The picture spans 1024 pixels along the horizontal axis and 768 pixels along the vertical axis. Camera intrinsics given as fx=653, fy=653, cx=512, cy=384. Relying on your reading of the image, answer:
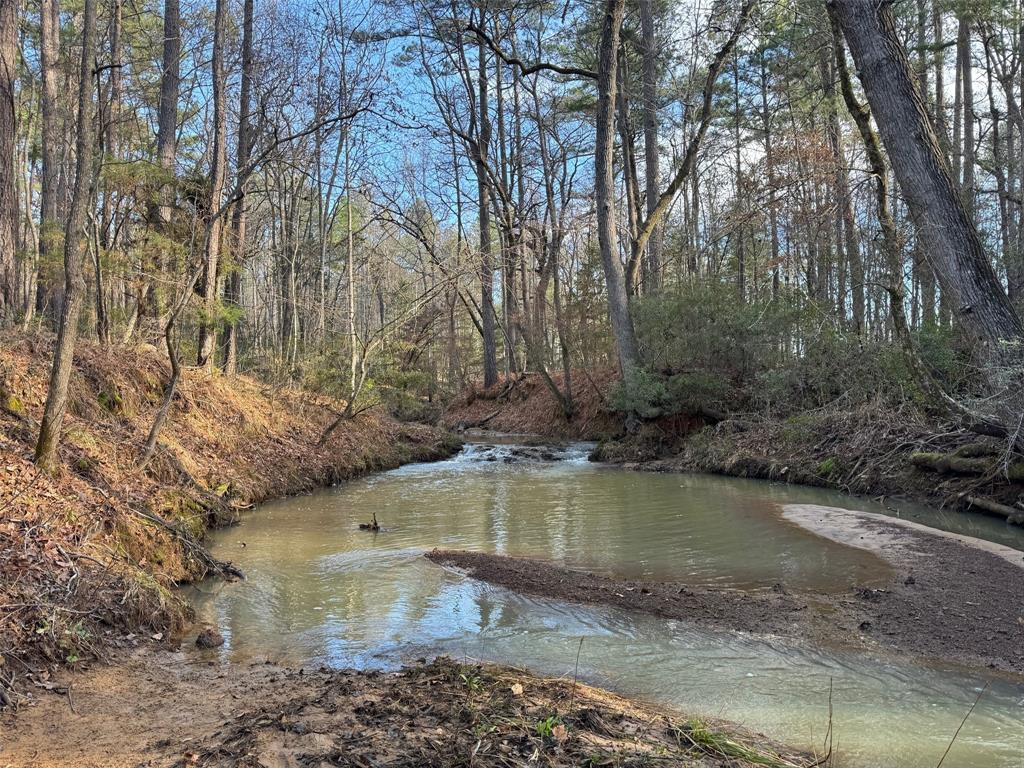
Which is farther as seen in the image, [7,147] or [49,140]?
[49,140]

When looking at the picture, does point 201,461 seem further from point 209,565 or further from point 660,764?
point 660,764

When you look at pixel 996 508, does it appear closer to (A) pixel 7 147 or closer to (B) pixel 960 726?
(B) pixel 960 726

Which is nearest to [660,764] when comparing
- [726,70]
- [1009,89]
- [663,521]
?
[663,521]

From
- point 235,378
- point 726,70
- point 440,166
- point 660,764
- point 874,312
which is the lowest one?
point 660,764

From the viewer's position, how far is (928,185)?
7902 mm

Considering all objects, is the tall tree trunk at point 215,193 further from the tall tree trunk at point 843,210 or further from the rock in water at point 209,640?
the tall tree trunk at point 843,210

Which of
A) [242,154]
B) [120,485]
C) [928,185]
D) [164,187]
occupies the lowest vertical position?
[120,485]

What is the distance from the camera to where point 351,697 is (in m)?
3.23

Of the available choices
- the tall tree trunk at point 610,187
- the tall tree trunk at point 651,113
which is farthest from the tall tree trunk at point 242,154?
the tall tree trunk at point 651,113

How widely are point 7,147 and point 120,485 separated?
13.3 feet

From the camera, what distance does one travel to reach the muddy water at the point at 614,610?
3.38m

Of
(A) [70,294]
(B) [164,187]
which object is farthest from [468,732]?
(B) [164,187]

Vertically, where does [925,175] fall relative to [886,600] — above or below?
above

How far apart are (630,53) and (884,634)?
20844mm
